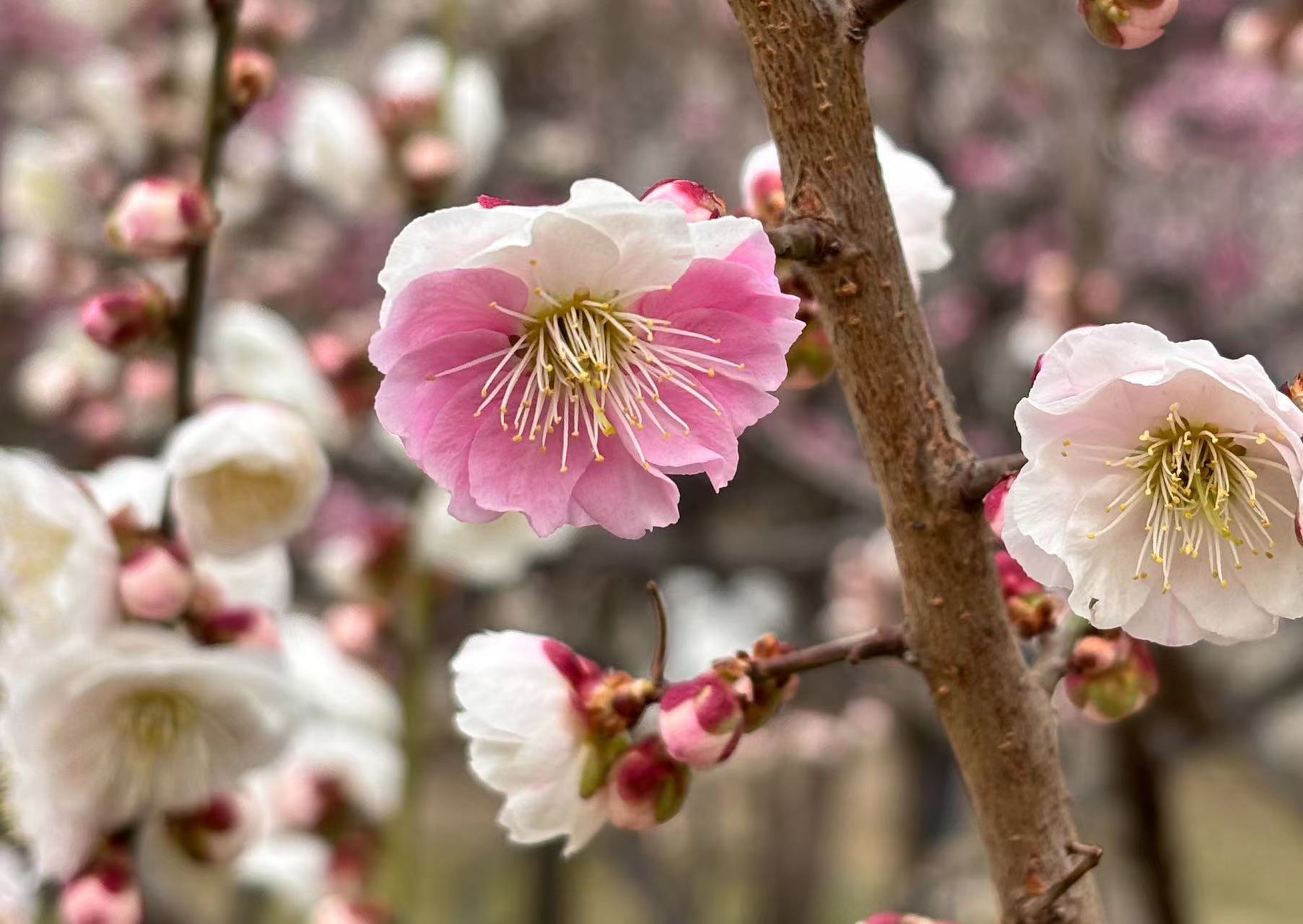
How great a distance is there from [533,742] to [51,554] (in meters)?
0.40

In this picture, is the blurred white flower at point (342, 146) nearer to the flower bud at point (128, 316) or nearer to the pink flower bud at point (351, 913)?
the flower bud at point (128, 316)

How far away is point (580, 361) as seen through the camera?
567 mm

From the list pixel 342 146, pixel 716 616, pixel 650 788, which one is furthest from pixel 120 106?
pixel 716 616

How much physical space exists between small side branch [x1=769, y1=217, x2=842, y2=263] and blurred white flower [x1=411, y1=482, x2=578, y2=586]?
83 centimetres

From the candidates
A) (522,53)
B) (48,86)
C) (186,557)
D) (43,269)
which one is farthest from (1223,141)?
(186,557)

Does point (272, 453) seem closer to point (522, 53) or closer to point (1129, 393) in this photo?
point (1129, 393)

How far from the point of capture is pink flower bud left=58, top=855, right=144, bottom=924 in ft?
2.70

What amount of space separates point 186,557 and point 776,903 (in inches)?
127

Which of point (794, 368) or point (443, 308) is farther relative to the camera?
point (794, 368)

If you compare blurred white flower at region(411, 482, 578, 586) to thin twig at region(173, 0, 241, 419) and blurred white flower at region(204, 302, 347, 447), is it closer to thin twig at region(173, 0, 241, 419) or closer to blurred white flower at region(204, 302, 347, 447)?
blurred white flower at region(204, 302, 347, 447)

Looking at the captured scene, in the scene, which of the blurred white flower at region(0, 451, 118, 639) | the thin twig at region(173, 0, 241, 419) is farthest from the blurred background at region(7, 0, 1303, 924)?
the blurred white flower at region(0, 451, 118, 639)

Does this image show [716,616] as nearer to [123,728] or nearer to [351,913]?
[351,913]

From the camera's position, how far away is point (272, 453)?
0.90 metres

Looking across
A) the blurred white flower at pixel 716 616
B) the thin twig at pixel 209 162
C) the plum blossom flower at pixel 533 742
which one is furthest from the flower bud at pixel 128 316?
the blurred white flower at pixel 716 616
